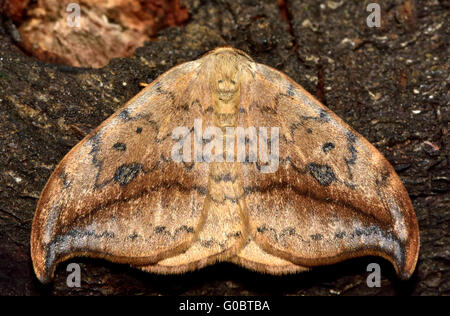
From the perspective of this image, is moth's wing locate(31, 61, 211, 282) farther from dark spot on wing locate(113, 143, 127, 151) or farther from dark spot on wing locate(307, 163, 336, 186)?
dark spot on wing locate(307, 163, 336, 186)

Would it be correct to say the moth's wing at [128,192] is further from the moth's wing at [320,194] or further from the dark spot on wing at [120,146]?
the moth's wing at [320,194]

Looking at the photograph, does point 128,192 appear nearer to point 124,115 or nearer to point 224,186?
point 124,115

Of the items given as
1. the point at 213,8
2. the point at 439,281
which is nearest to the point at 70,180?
the point at 213,8

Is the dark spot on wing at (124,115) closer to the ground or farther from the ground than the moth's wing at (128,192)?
farther from the ground

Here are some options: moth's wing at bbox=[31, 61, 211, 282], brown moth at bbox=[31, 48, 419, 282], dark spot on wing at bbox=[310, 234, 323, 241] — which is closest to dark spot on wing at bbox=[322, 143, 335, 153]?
brown moth at bbox=[31, 48, 419, 282]

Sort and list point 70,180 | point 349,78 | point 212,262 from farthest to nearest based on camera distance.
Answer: point 349,78 < point 212,262 < point 70,180

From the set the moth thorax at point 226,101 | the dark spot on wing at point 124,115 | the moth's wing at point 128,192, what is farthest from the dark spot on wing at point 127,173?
the moth thorax at point 226,101

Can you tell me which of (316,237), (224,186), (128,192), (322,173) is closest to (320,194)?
(322,173)
